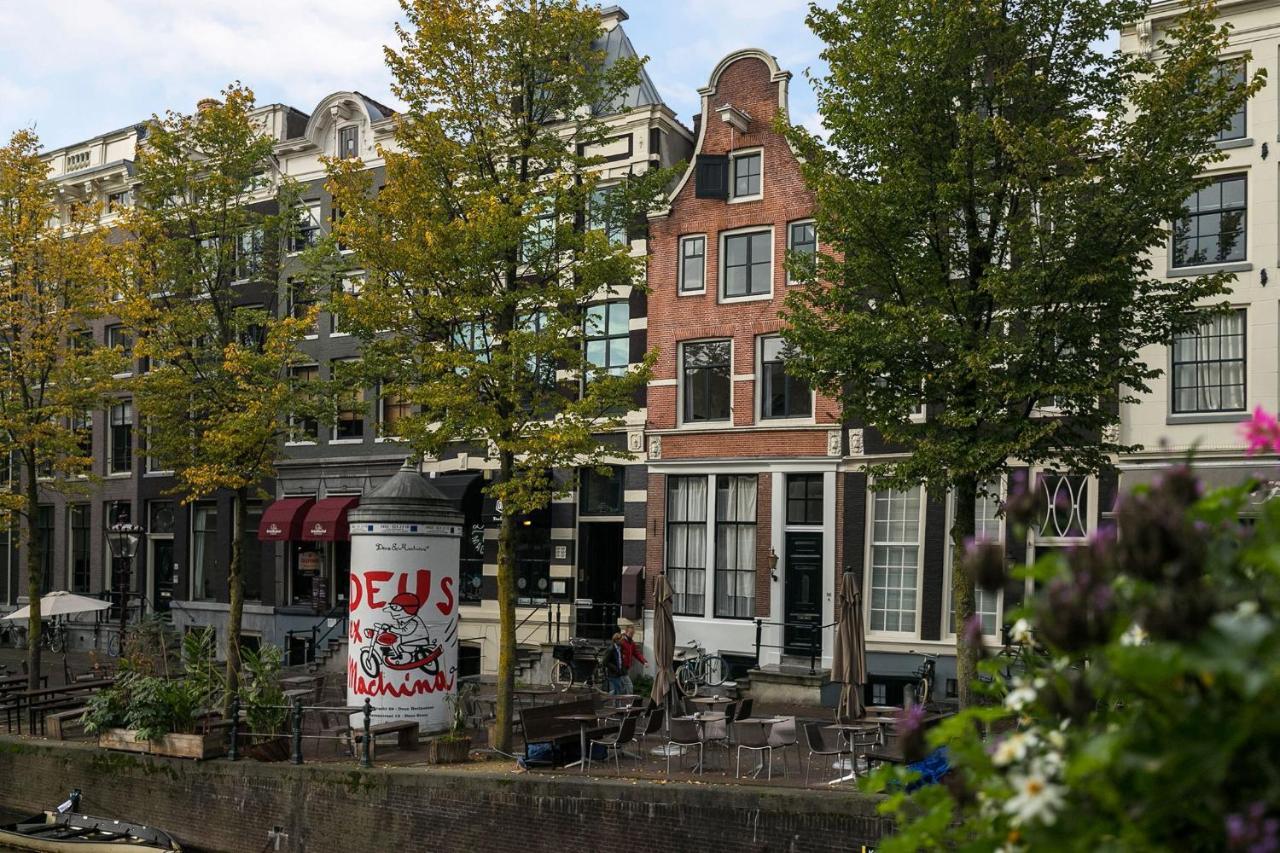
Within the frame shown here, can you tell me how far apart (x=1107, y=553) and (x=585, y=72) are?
16298 millimetres

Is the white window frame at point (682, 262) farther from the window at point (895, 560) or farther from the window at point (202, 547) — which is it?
the window at point (202, 547)

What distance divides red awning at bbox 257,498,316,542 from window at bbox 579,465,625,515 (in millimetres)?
8757

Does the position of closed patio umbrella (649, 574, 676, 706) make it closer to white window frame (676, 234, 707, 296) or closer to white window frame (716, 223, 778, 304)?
white window frame (716, 223, 778, 304)

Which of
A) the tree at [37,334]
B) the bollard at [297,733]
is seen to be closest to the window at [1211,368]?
the bollard at [297,733]

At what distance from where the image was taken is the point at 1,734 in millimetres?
22203

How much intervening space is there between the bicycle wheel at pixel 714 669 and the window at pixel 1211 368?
10491 mm

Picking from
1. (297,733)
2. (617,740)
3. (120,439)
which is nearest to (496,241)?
(617,740)

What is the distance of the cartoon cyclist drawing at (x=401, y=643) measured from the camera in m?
18.8

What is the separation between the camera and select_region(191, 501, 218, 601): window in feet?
121

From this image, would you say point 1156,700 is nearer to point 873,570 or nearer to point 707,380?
point 873,570

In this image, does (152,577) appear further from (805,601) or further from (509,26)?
(509,26)

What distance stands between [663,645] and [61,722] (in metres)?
11.0

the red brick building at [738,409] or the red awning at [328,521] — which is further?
the red awning at [328,521]

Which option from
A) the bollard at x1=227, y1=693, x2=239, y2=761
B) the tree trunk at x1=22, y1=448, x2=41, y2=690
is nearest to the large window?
the bollard at x1=227, y1=693, x2=239, y2=761
